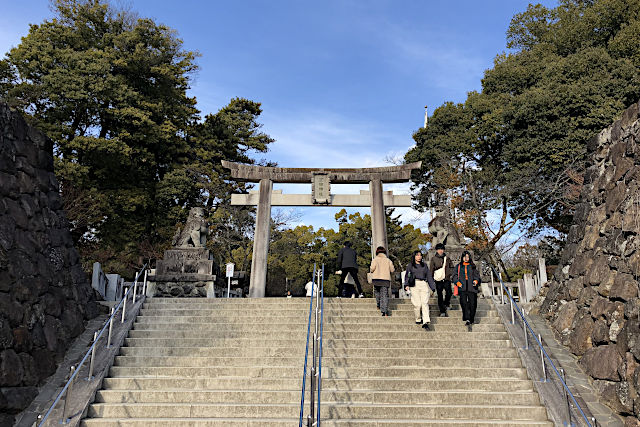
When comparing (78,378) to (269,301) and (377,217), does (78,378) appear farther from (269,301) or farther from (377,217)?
(377,217)

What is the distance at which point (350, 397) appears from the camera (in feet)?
18.5

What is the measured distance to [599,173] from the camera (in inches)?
348

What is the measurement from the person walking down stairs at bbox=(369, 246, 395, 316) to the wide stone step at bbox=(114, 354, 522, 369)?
5.34 ft

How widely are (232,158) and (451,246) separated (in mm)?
14436

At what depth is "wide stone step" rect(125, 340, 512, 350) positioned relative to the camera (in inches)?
274

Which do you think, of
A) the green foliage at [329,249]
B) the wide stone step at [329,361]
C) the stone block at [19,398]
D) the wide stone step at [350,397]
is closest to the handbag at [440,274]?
the wide stone step at [329,361]

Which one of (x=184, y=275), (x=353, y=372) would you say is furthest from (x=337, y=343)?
(x=184, y=275)

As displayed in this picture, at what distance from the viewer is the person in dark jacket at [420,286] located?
7.46 metres

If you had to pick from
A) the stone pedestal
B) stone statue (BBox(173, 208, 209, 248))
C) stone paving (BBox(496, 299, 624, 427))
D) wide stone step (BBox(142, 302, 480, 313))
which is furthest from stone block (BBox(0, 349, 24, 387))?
stone paving (BBox(496, 299, 624, 427))

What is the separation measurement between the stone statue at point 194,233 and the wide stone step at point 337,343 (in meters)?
4.43

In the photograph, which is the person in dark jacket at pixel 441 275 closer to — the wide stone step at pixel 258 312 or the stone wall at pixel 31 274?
the wide stone step at pixel 258 312

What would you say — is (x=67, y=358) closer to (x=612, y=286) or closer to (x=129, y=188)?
(x=612, y=286)

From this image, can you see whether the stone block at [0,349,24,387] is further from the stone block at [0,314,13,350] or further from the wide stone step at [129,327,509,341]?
the wide stone step at [129,327,509,341]

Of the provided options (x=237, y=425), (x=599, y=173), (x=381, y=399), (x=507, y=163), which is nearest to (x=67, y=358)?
(x=237, y=425)
